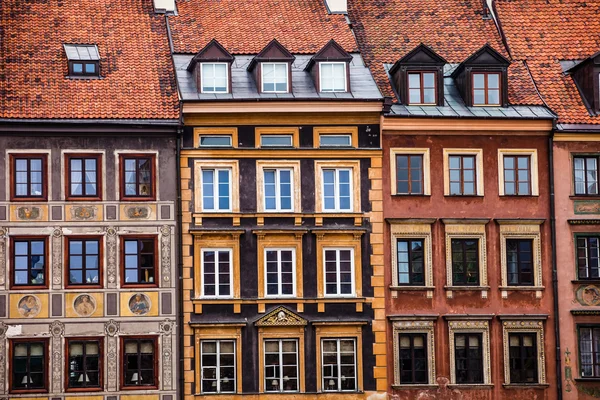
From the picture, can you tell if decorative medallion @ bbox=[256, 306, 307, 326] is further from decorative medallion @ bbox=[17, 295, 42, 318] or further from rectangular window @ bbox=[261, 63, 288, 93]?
rectangular window @ bbox=[261, 63, 288, 93]

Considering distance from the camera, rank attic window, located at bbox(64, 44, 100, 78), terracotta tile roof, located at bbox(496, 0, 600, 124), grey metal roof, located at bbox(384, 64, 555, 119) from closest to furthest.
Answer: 1. grey metal roof, located at bbox(384, 64, 555, 119)
2. attic window, located at bbox(64, 44, 100, 78)
3. terracotta tile roof, located at bbox(496, 0, 600, 124)

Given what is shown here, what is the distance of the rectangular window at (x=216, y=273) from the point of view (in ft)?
132

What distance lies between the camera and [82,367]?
129ft

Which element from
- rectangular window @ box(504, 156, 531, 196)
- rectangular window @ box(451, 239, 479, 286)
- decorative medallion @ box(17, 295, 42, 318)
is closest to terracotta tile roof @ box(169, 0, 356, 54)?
rectangular window @ box(504, 156, 531, 196)

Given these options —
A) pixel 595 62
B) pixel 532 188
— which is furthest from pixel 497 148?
pixel 595 62

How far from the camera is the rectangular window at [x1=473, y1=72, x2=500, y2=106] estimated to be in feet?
140

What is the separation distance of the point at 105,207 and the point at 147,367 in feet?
17.1

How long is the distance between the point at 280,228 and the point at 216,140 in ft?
11.7

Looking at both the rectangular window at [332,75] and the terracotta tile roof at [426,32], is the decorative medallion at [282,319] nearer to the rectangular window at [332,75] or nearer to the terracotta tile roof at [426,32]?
the rectangular window at [332,75]

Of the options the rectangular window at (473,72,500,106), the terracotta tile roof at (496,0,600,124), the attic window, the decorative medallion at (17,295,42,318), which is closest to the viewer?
the decorative medallion at (17,295,42,318)

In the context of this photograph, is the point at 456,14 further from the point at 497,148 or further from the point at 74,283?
the point at 74,283

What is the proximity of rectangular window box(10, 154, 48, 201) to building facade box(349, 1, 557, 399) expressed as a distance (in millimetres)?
10968

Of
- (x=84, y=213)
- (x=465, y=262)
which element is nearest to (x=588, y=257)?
(x=465, y=262)

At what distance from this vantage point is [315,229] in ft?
133
